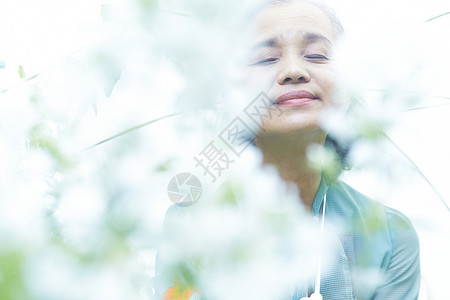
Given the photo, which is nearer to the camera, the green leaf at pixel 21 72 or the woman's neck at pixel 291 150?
the green leaf at pixel 21 72

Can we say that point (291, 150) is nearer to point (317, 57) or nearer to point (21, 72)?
point (317, 57)

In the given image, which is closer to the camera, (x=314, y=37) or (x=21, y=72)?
(x=21, y=72)

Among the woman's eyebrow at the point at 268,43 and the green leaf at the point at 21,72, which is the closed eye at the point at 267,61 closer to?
the woman's eyebrow at the point at 268,43

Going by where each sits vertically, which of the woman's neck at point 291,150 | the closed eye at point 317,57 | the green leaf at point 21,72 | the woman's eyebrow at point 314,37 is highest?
the woman's eyebrow at point 314,37

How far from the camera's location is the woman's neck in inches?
16.7

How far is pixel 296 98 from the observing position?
0.42 m

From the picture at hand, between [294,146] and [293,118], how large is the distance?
0.14 feet

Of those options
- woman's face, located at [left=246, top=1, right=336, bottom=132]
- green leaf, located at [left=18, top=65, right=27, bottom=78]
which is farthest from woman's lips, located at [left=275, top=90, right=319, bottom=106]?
green leaf, located at [left=18, top=65, right=27, bottom=78]

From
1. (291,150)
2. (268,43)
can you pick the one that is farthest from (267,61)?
(291,150)

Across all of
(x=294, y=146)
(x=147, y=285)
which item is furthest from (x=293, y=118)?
(x=147, y=285)

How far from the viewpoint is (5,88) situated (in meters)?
0.29

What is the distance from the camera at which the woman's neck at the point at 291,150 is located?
423 mm

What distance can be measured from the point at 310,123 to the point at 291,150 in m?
0.05

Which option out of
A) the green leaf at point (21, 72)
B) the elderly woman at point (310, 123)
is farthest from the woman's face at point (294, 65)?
the green leaf at point (21, 72)
